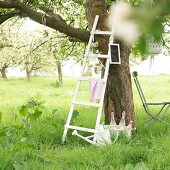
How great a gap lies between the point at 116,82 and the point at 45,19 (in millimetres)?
1435

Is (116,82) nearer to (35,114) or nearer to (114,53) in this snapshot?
(114,53)

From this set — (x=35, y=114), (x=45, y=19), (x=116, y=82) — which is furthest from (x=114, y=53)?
(x=35, y=114)

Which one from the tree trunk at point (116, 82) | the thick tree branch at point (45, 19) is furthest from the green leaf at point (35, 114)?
the thick tree branch at point (45, 19)

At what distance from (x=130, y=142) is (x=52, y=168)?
147cm

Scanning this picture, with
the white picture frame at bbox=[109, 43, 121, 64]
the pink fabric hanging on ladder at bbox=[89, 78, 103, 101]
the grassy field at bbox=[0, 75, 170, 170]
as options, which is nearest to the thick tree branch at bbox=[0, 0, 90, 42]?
the white picture frame at bbox=[109, 43, 121, 64]

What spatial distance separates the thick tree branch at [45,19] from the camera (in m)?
5.75

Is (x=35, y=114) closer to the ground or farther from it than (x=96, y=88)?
closer to the ground

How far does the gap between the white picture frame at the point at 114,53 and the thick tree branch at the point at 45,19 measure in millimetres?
646

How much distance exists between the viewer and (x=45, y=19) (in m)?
5.92

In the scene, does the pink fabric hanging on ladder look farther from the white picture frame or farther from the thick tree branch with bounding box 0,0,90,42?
the thick tree branch with bounding box 0,0,90,42

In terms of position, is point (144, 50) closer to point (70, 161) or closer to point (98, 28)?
point (70, 161)

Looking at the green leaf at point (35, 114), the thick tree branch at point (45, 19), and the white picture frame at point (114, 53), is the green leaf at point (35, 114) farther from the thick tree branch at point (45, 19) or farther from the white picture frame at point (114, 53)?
the thick tree branch at point (45, 19)

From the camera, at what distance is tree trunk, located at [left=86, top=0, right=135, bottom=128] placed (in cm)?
603

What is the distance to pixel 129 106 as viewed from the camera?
616 centimetres
